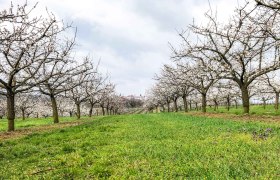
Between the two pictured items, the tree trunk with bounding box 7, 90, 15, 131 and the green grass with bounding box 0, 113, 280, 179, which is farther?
the tree trunk with bounding box 7, 90, 15, 131

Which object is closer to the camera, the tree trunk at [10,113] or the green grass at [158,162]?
the green grass at [158,162]

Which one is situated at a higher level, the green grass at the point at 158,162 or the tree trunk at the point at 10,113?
the tree trunk at the point at 10,113

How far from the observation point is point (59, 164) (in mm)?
10352

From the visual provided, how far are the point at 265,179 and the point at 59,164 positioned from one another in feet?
20.6

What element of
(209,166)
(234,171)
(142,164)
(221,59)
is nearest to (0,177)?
(142,164)

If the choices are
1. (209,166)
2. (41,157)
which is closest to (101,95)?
(41,157)

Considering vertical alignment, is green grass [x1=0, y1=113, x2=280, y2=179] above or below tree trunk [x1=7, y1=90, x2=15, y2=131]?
below

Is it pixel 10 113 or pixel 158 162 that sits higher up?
pixel 10 113

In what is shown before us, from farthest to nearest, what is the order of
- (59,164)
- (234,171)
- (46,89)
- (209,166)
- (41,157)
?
1. (46,89)
2. (41,157)
3. (59,164)
4. (209,166)
5. (234,171)

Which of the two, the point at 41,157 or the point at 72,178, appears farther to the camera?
the point at 41,157

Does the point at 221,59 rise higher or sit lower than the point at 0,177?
higher

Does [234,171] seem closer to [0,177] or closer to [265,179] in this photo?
[265,179]

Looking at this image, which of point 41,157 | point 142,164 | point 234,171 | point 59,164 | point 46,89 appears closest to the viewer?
point 234,171

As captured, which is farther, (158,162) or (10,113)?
(10,113)
